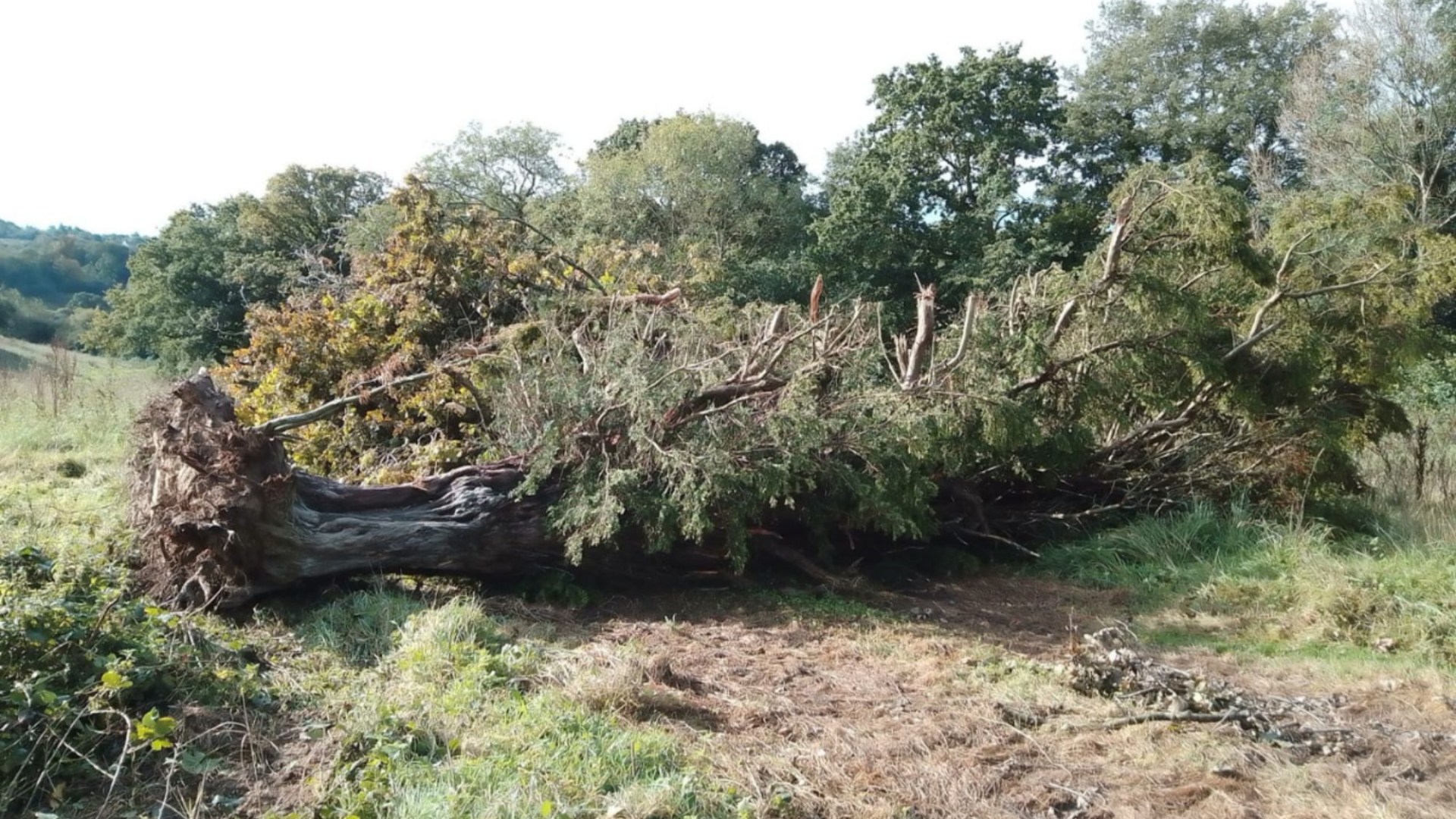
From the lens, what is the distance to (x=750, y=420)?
573 centimetres

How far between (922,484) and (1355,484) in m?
4.34

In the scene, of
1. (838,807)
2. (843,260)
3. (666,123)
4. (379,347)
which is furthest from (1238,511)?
(666,123)

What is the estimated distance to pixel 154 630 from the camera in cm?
381

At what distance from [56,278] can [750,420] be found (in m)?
56.9

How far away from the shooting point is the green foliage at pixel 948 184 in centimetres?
1916

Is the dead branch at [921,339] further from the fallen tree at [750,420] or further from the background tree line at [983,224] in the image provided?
the background tree line at [983,224]

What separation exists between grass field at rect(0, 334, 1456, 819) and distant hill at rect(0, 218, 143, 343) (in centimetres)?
3748

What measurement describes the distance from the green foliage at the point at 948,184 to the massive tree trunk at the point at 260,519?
1334cm

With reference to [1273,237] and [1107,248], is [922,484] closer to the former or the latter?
[1107,248]

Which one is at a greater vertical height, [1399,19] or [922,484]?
[1399,19]

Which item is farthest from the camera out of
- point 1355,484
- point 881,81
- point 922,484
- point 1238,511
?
point 881,81

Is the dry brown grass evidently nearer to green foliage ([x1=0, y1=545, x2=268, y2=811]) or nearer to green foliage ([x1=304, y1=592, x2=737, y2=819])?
green foliage ([x1=304, y1=592, x2=737, y2=819])

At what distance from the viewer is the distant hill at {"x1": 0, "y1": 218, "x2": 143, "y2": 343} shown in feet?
119

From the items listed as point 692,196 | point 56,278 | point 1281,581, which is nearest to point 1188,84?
point 692,196
